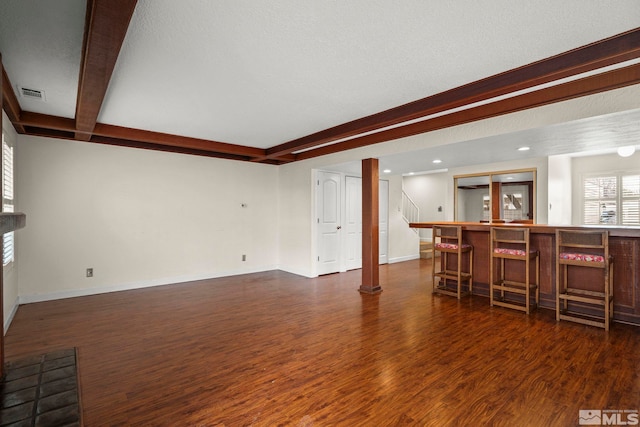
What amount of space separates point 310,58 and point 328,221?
417 centimetres

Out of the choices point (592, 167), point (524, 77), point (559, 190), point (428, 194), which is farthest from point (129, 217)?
point (592, 167)

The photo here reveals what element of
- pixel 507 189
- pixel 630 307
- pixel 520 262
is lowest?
pixel 630 307

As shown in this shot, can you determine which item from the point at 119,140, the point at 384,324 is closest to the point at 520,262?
the point at 384,324

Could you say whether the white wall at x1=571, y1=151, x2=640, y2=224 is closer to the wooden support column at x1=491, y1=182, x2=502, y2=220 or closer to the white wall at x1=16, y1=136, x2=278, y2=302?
the wooden support column at x1=491, y1=182, x2=502, y2=220

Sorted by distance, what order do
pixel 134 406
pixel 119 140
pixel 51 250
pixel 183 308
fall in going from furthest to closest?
pixel 119 140 < pixel 51 250 < pixel 183 308 < pixel 134 406

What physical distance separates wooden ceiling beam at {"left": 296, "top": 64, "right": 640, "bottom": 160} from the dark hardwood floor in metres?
2.35

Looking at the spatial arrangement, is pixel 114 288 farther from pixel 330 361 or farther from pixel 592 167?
pixel 592 167

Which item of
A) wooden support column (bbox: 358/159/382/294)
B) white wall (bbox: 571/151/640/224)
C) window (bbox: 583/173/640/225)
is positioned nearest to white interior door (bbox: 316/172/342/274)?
wooden support column (bbox: 358/159/382/294)

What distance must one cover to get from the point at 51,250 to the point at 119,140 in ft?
6.39

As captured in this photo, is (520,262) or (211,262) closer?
(520,262)

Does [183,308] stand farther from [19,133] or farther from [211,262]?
[19,133]

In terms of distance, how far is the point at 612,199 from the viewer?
7262 mm

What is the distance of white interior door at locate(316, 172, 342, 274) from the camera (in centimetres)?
621

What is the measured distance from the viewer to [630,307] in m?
3.51
